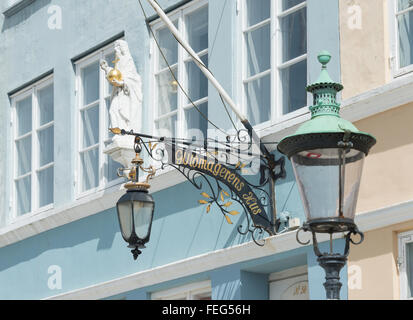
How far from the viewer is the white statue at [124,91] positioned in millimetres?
15211

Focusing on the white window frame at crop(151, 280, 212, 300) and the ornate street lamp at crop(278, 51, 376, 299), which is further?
the white window frame at crop(151, 280, 212, 300)

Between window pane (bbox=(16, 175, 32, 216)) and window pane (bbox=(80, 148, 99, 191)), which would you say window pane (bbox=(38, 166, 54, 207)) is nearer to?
window pane (bbox=(16, 175, 32, 216))

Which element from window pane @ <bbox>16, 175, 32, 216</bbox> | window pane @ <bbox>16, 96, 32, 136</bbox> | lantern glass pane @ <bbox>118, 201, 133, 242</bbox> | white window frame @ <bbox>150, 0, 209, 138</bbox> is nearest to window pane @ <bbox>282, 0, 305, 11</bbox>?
white window frame @ <bbox>150, 0, 209, 138</bbox>

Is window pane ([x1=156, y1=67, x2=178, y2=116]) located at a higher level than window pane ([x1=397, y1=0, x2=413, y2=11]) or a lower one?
higher

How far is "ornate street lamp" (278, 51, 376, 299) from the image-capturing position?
851cm

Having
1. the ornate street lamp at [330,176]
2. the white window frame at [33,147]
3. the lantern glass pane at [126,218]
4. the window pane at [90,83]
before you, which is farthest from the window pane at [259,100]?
the ornate street lamp at [330,176]

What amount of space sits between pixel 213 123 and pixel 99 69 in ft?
9.60

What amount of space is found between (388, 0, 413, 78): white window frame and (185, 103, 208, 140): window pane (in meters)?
3.04

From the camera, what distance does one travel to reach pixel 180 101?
15.0 m

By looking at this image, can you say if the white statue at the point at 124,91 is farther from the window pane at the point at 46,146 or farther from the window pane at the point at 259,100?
the window pane at the point at 46,146

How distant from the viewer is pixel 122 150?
15.1m

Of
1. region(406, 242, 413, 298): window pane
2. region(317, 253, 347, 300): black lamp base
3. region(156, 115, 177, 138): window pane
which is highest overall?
region(156, 115, 177, 138): window pane
